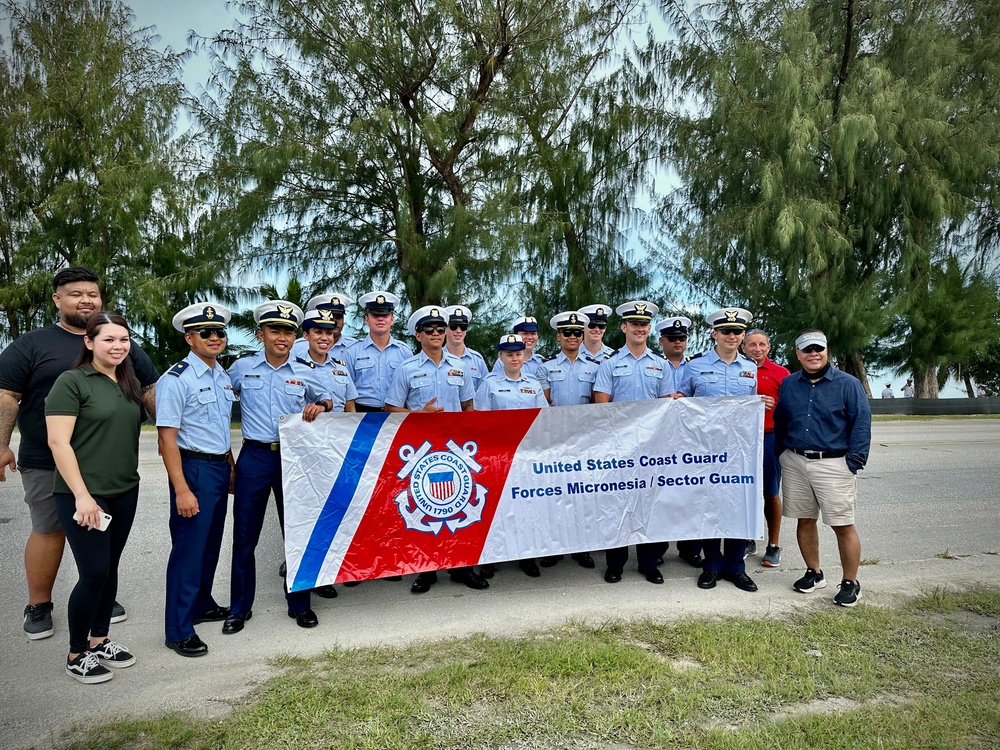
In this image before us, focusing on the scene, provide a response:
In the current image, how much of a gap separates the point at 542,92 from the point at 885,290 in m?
10.2

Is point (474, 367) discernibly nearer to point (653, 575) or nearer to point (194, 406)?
point (653, 575)

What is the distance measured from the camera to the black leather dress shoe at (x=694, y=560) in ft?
17.4

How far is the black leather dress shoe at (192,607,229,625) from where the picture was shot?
4.21m

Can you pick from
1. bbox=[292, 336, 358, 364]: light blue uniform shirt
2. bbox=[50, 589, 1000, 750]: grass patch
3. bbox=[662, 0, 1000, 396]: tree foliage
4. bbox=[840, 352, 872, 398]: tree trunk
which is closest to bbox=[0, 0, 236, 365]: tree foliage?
bbox=[292, 336, 358, 364]: light blue uniform shirt

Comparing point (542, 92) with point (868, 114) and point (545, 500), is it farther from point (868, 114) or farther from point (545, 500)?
point (545, 500)

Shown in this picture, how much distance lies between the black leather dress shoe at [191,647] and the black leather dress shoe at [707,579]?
310 cm

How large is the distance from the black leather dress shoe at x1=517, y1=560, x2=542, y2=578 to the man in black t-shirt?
272cm

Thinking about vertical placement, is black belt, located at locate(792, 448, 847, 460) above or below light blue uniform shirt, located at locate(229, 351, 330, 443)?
below

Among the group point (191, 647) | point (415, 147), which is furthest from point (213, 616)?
point (415, 147)

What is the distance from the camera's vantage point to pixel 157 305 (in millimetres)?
15219

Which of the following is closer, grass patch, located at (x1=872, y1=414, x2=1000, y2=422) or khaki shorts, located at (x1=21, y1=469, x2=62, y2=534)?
khaki shorts, located at (x1=21, y1=469, x2=62, y2=534)

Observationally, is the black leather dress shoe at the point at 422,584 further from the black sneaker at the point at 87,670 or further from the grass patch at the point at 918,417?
the grass patch at the point at 918,417

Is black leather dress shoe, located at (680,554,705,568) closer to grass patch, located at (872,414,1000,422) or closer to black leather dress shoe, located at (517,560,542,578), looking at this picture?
black leather dress shoe, located at (517,560,542,578)

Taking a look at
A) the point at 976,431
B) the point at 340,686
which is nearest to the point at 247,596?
the point at 340,686
